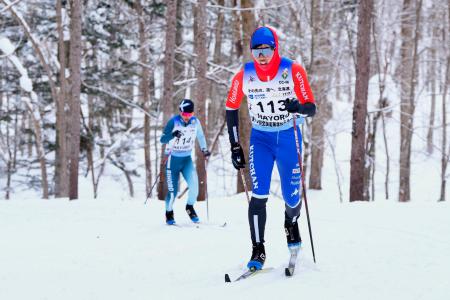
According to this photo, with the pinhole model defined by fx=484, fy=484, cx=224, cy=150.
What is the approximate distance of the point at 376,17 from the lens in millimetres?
20375

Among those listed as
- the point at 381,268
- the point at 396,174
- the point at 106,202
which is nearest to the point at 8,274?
the point at 381,268

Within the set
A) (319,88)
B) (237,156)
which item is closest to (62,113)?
(319,88)

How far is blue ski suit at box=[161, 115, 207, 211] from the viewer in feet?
27.5

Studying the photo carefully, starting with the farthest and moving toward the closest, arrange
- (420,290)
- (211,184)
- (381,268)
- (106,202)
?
(211,184), (106,202), (381,268), (420,290)

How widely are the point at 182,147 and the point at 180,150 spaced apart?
64 millimetres

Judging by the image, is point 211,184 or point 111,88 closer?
point 111,88

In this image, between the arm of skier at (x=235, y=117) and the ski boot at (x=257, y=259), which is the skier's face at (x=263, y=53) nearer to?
the arm of skier at (x=235, y=117)

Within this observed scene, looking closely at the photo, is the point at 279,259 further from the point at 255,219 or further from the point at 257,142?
the point at 257,142

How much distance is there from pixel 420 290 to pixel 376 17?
18.5 m

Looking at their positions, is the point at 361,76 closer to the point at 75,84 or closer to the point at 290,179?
the point at 290,179

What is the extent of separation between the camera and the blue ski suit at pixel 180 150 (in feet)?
27.5

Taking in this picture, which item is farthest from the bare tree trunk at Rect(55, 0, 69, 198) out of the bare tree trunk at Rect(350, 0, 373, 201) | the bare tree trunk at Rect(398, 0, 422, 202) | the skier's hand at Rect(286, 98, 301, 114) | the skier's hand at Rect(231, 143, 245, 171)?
the skier's hand at Rect(286, 98, 301, 114)

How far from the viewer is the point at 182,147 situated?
851 centimetres

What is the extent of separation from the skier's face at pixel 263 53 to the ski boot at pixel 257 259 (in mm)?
1805
